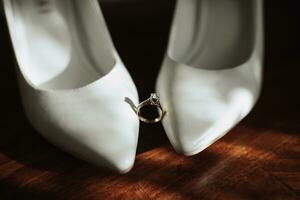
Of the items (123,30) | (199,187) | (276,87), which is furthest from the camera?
(123,30)

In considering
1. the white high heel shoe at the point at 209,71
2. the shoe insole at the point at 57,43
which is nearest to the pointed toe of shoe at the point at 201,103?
the white high heel shoe at the point at 209,71

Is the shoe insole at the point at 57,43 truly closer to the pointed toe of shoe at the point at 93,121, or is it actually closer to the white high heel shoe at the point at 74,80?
the white high heel shoe at the point at 74,80

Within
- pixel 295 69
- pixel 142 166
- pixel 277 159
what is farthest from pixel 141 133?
pixel 295 69

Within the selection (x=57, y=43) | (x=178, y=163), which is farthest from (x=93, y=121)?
(x=57, y=43)

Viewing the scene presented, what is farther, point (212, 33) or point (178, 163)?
point (212, 33)

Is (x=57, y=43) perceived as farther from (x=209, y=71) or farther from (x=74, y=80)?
(x=209, y=71)

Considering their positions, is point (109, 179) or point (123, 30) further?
point (123, 30)

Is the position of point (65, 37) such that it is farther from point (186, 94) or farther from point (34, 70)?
point (186, 94)

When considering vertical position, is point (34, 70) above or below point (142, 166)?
above
